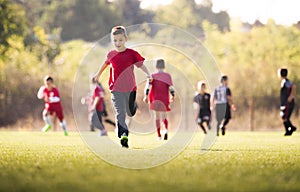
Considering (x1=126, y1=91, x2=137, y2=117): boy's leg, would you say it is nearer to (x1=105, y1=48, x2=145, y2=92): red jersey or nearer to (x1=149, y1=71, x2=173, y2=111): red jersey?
(x1=105, y1=48, x2=145, y2=92): red jersey

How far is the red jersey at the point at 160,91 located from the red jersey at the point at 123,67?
15.9 feet

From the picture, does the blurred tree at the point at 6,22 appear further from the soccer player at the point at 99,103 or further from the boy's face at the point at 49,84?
the soccer player at the point at 99,103

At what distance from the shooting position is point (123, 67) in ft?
34.6

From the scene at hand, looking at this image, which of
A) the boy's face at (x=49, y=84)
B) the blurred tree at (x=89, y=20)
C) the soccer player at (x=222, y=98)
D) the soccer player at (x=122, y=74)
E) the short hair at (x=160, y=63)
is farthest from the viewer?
the blurred tree at (x=89, y=20)

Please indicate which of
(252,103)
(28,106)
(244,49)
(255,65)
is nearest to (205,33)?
(244,49)

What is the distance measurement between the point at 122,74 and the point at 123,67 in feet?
0.40

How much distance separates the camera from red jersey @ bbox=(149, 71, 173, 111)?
15555 millimetres

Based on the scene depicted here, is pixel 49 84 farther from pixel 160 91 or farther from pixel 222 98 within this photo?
pixel 160 91

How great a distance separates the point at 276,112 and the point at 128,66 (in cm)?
2394

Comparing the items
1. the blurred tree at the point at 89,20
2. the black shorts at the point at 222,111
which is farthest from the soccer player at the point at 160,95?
the blurred tree at the point at 89,20

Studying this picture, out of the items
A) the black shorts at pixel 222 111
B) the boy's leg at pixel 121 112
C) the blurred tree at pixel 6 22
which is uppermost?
the blurred tree at pixel 6 22

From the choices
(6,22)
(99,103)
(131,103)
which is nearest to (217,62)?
(6,22)

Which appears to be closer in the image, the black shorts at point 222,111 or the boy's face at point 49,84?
the black shorts at point 222,111

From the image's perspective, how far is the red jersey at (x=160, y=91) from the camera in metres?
15.6
